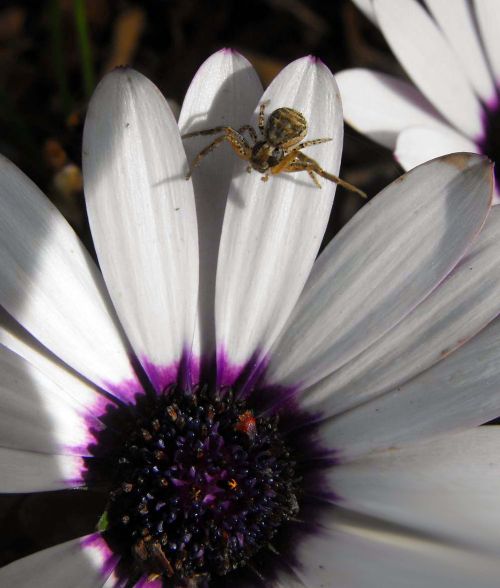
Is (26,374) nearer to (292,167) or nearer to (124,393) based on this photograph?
(124,393)

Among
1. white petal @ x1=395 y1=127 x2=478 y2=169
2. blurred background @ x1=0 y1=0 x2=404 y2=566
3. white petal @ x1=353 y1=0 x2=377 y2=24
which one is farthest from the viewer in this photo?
blurred background @ x1=0 y1=0 x2=404 y2=566

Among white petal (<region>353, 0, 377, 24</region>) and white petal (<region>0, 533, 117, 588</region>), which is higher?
white petal (<region>353, 0, 377, 24</region>)

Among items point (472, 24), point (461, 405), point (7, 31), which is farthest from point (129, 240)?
point (7, 31)

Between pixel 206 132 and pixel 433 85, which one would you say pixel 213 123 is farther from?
pixel 433 85

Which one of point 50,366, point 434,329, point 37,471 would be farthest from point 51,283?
point 434,329

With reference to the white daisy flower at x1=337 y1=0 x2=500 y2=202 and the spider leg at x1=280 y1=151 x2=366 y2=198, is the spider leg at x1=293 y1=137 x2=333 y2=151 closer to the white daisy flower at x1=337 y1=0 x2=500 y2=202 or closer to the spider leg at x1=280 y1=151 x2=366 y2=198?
the spider leg at x1=280 y1=151 x2=366 y2=198

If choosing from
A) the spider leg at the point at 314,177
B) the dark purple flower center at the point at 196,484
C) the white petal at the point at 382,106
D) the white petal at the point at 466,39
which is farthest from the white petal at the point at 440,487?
the white petal at the point at 466,39

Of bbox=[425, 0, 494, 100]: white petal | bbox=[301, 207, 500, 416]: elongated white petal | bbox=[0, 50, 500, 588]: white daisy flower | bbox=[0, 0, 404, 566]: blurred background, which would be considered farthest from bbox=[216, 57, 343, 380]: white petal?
bbox=[0, 0, 404, 566]: blurred background
